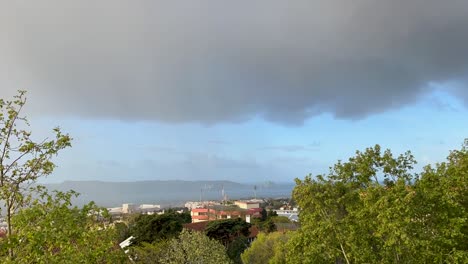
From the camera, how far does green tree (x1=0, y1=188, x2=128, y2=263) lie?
8.17 meters

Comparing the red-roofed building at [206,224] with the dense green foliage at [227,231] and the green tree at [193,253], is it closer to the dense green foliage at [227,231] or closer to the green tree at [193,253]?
the dense green foliage at [227,231]

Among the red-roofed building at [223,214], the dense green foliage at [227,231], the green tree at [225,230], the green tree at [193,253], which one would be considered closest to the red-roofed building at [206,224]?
the dense green foliage at [227,231]

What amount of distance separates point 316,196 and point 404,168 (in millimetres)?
3694

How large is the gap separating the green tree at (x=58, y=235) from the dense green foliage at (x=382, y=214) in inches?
337

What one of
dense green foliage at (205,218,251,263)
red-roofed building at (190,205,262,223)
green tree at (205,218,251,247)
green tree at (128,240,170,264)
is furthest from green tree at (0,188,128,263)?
red-roofed building at (190,205,262,223)

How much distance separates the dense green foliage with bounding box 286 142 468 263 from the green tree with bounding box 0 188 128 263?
8.55 m

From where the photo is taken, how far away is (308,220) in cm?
1653

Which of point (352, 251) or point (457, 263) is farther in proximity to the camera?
point (352, 251)

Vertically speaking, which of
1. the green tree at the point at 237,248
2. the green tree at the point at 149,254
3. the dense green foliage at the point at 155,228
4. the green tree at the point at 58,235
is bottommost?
the green tree at the point at 237,248

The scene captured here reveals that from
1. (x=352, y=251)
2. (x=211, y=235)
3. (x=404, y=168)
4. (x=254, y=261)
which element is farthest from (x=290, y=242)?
(x=211, y=235)

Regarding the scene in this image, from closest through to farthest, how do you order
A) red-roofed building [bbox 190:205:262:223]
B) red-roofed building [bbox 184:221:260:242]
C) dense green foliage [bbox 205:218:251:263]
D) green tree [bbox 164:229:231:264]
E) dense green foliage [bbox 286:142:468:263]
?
dense green foliage [bbox 286:142:468:263] < green tree [bbox 164:229:231:264] < dense green foliage [bbox 205:218:251:263] < red-roofed building [bbox 184:221:260:242] < red-roofed building [bbox 190:205:262:223]

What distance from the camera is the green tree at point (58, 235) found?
817cm

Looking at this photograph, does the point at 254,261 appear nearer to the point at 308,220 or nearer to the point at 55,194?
the point at 308,220

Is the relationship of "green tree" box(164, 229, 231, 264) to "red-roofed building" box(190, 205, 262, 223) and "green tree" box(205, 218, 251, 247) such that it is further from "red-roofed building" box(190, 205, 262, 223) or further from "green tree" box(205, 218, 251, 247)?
"red-roofed building" box(190, 205, 262, 223)
